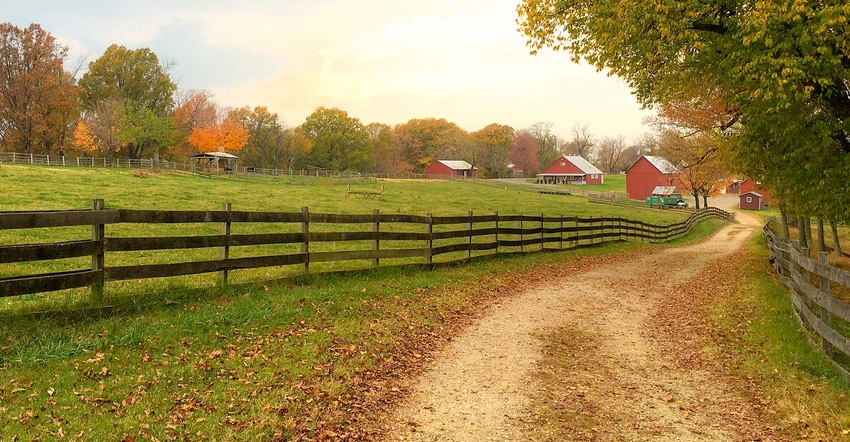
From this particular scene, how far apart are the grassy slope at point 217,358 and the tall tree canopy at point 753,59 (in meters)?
6.48

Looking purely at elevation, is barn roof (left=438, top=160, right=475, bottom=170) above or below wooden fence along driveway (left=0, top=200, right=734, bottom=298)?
above

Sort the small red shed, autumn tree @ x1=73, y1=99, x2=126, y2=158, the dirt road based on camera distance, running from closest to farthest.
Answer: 1. the dirt road
2. autumn tree @ x1=73, y1=99, x2=126, y2=158
3. the small red shed

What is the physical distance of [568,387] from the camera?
5938 mm

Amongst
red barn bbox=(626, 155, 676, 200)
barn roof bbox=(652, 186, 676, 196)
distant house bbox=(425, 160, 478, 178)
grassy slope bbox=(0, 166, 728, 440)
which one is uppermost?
distant house bbox=(425, 160, 478, 178)

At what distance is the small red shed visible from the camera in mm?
73431

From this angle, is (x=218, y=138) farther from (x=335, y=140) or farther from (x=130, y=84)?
(x=335, y=140)

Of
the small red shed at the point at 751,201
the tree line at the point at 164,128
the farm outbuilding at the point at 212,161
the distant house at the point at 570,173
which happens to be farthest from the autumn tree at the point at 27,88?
the small red shed at the point at 751,201

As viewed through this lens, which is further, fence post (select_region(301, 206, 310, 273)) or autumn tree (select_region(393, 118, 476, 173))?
autumn tree (select_region(393, 118, 476, 173))

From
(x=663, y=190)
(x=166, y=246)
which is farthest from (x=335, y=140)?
(x=166, y=246)

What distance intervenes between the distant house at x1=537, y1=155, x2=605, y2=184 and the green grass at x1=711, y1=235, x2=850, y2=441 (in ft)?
303

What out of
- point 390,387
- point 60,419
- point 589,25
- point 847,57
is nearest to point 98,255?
point 60,419

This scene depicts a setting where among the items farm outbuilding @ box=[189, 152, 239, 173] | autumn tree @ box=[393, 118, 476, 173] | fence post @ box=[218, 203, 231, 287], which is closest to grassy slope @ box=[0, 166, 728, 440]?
fence post @ box=[218, 203, 231, 287]

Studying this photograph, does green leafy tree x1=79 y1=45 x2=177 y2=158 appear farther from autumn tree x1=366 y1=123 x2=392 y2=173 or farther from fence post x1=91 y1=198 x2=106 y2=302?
fence post x1=91 y1=198 x2=106 y2=302

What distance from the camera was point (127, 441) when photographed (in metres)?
3.96
